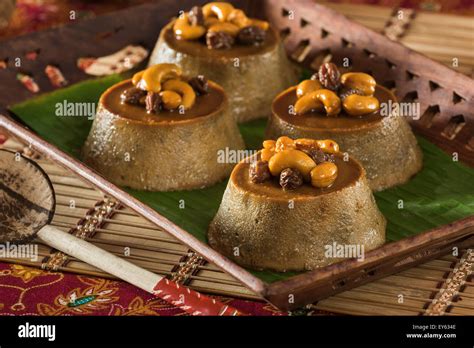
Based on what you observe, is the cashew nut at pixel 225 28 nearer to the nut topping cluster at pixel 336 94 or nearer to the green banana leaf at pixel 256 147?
the green banana leaf at pixel 256 147

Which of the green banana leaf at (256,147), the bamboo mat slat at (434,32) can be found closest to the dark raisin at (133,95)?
the green banana leaf at (256,147)

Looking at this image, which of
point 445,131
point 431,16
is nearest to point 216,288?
point 445,131

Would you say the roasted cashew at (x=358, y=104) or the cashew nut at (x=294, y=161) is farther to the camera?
the roasted cashew at (x=358, y=104)

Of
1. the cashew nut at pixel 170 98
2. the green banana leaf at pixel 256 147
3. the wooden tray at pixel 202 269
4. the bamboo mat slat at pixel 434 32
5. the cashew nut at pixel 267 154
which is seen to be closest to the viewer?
the wooden tray at pixel 202 269

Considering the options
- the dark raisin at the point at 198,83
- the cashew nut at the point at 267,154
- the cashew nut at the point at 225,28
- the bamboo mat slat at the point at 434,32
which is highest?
the cashew nut at the point at 267,154

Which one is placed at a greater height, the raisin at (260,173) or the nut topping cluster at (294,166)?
the nut topping cluster at (294,166)

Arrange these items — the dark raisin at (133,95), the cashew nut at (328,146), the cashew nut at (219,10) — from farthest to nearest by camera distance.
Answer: the cashew nut at (219,10)
the dark raisin at (133,95)
the cashew nut at (328,146)

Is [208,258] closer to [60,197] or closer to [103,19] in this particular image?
[60,197]

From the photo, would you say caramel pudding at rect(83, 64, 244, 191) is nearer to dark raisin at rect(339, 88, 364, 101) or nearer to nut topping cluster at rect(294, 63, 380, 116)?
nut topping cluster at rect(294, 63, 380, 116)
